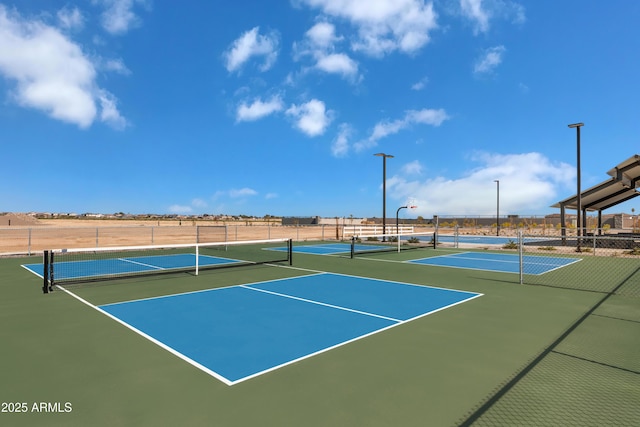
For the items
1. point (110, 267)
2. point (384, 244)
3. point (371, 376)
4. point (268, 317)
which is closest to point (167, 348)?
point (268, 317)

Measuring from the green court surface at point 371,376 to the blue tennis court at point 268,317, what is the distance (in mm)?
279

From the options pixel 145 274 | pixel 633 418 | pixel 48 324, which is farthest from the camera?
pixel 145 274

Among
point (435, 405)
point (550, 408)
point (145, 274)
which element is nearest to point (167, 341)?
point (435, 405)

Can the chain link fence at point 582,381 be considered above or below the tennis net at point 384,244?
below

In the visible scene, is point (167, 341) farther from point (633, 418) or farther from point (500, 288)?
point (500, 288)

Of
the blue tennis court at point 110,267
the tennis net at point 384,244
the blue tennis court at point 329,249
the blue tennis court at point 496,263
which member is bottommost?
the blue tennis court at point 110,267

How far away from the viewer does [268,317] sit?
24.3ft

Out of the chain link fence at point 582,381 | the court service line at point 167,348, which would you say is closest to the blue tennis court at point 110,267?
the court service line at point 167,348

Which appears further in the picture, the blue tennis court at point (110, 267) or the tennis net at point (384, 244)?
the tennis net at point (384, 244)

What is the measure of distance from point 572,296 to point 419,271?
5.19 meters

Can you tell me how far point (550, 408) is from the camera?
3.90 metres

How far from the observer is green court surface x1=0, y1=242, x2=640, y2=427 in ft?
12.3

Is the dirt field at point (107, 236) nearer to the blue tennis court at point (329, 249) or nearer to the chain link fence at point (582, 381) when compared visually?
the blue tennis court at point (329, 249)

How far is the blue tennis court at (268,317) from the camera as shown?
540cm
